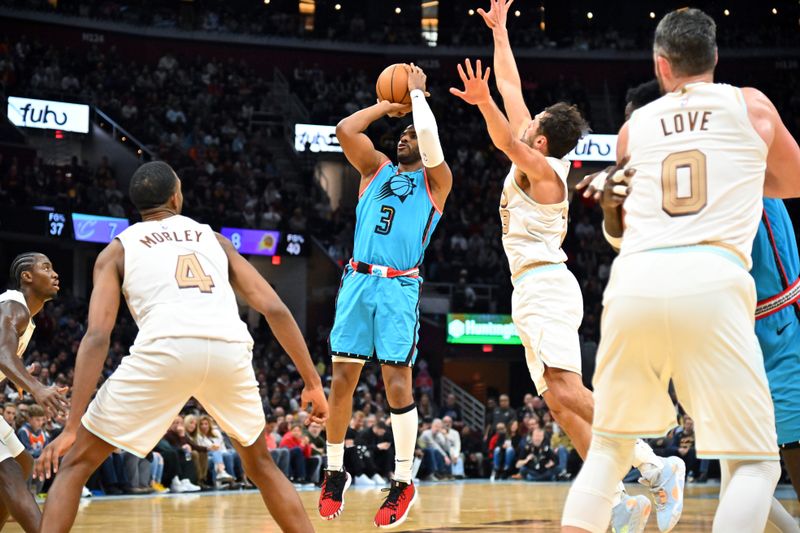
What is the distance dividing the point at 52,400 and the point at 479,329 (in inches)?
867

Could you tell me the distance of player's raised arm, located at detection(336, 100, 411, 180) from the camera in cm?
723

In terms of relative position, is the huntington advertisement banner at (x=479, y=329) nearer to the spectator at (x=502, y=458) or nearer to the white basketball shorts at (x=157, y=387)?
the spectator at (x=502, y=458)

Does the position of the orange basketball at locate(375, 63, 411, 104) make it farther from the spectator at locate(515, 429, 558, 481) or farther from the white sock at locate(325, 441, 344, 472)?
the spectator at locate(515, 429, 558, 481)

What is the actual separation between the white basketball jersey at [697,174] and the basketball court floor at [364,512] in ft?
16.6

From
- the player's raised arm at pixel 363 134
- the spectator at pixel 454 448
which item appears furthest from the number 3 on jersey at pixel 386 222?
the spectator at pixel 454 448

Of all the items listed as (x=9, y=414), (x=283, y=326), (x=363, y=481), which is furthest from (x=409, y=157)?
(x=363, y=481)

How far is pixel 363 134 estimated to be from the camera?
24.1 feet

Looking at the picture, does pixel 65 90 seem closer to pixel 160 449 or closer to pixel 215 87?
pixel 215 87

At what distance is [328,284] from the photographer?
94.4ft

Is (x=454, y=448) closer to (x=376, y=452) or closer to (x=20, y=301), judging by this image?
(x=376, y=452)

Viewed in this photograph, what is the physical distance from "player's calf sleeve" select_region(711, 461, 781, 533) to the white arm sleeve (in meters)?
3.55

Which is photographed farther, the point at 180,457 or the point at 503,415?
the point at 503,415

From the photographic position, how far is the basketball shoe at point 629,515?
579 cm

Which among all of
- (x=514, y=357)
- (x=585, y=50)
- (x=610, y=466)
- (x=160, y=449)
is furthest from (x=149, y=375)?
(x=585, y=50)
